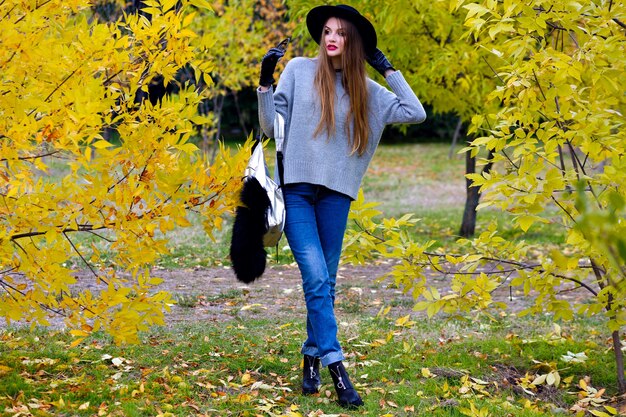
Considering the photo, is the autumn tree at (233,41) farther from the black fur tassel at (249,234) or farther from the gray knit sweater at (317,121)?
the black fur tassel at (249,234)

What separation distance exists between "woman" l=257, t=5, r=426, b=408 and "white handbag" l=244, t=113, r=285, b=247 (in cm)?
4

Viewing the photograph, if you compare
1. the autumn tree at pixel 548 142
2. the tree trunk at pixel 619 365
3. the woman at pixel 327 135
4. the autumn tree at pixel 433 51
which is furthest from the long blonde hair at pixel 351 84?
the autumn tree at pixel 433 51

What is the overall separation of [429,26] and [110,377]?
544 centimetres

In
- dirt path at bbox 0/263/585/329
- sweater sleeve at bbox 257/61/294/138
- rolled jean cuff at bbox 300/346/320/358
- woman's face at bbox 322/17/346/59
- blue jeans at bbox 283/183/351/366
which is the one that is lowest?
dirt path at bbox 0/263/585/329

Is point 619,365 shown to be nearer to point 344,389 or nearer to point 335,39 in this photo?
point 344,389

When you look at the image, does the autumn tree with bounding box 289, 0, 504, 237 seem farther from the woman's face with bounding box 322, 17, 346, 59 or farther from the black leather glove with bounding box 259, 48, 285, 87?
the black leather glove with bounding box 259, 48, 285, 87

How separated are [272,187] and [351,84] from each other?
594mm

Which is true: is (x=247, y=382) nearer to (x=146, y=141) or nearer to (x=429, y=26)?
(x=146, y=141)

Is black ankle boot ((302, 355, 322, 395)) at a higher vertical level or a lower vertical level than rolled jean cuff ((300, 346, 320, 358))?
lower

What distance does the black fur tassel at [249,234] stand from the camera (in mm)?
3469

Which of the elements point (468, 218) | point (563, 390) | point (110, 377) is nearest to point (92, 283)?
point (110, 377)

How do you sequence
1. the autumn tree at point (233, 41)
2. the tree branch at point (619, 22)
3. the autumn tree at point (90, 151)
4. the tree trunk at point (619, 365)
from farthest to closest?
1. the autumn tree at point (233, 41)
2. the tree trunk at point (619, 365)
3. the tree branch at point (619, 22)
4. the autumn tree at point (90, 151)

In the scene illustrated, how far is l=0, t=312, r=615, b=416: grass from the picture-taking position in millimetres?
3529

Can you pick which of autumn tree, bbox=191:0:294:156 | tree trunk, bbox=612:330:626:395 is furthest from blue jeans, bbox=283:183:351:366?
autumn tree, bbox=191:0:294:156
